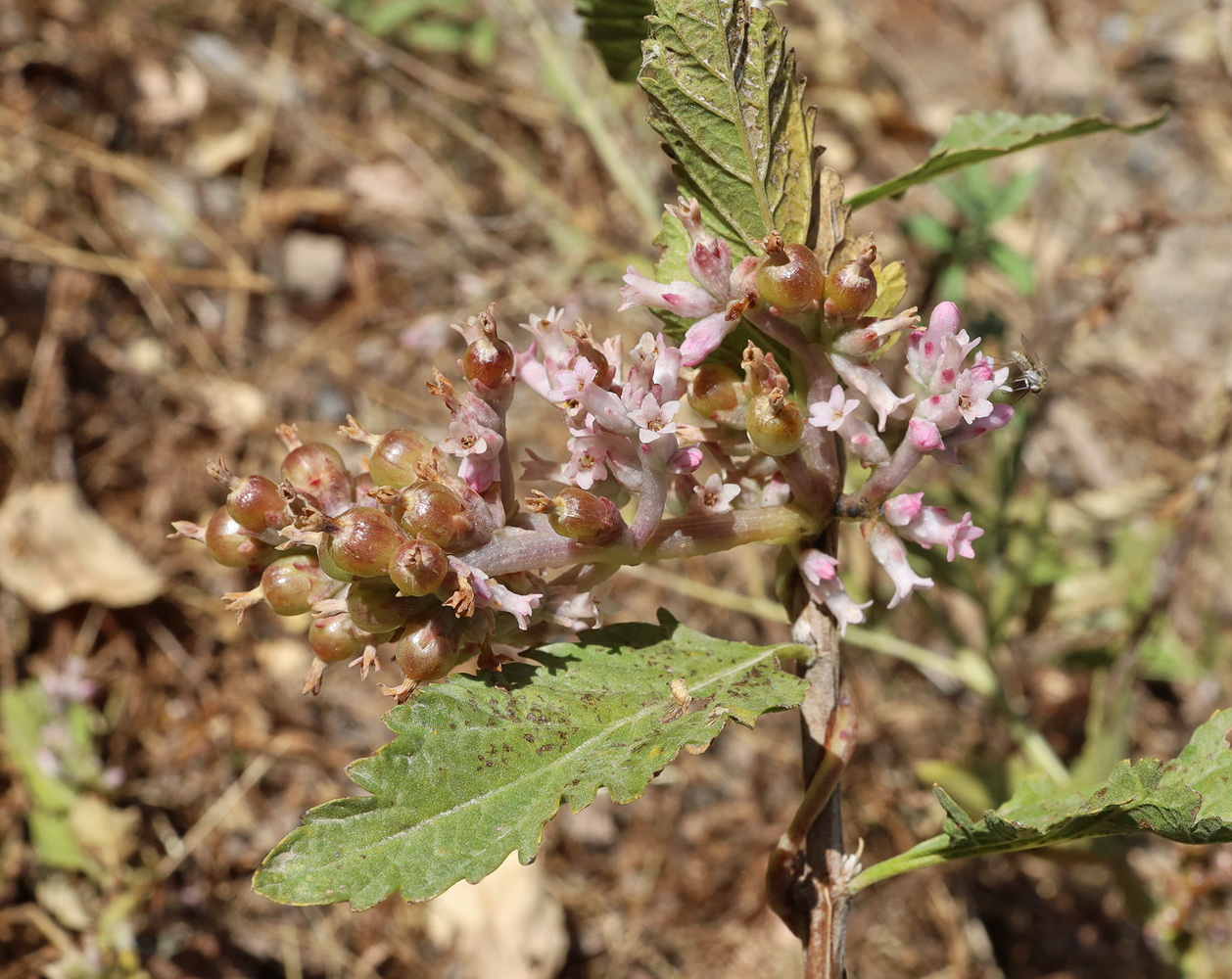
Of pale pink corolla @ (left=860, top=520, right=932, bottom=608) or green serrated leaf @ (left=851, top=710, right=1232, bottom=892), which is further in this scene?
pale pink corolla @ (left=860, top=520, right=932, bottom=608)

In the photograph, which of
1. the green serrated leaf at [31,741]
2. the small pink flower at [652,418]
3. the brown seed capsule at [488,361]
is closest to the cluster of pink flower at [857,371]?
the small pink flower at [652,418]

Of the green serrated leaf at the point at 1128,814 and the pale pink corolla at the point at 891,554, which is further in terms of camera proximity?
the pale pink corolla at the point at 891,554

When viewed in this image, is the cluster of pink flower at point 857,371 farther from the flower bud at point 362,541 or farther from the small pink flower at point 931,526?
the flower bud at point 362,541

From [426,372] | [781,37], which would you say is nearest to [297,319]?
[426,372]

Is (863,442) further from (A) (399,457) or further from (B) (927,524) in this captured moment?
(A) (399,457)

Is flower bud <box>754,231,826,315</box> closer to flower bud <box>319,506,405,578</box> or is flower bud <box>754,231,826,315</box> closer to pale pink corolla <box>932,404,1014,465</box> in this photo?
pale pink corolla <box>932,404,1014,465</box>

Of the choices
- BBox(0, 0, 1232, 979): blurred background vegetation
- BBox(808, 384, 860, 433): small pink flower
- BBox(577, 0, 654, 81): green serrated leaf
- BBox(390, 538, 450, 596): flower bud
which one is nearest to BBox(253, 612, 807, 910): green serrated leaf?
BBox(390, 538, 450, 596): flower bud
